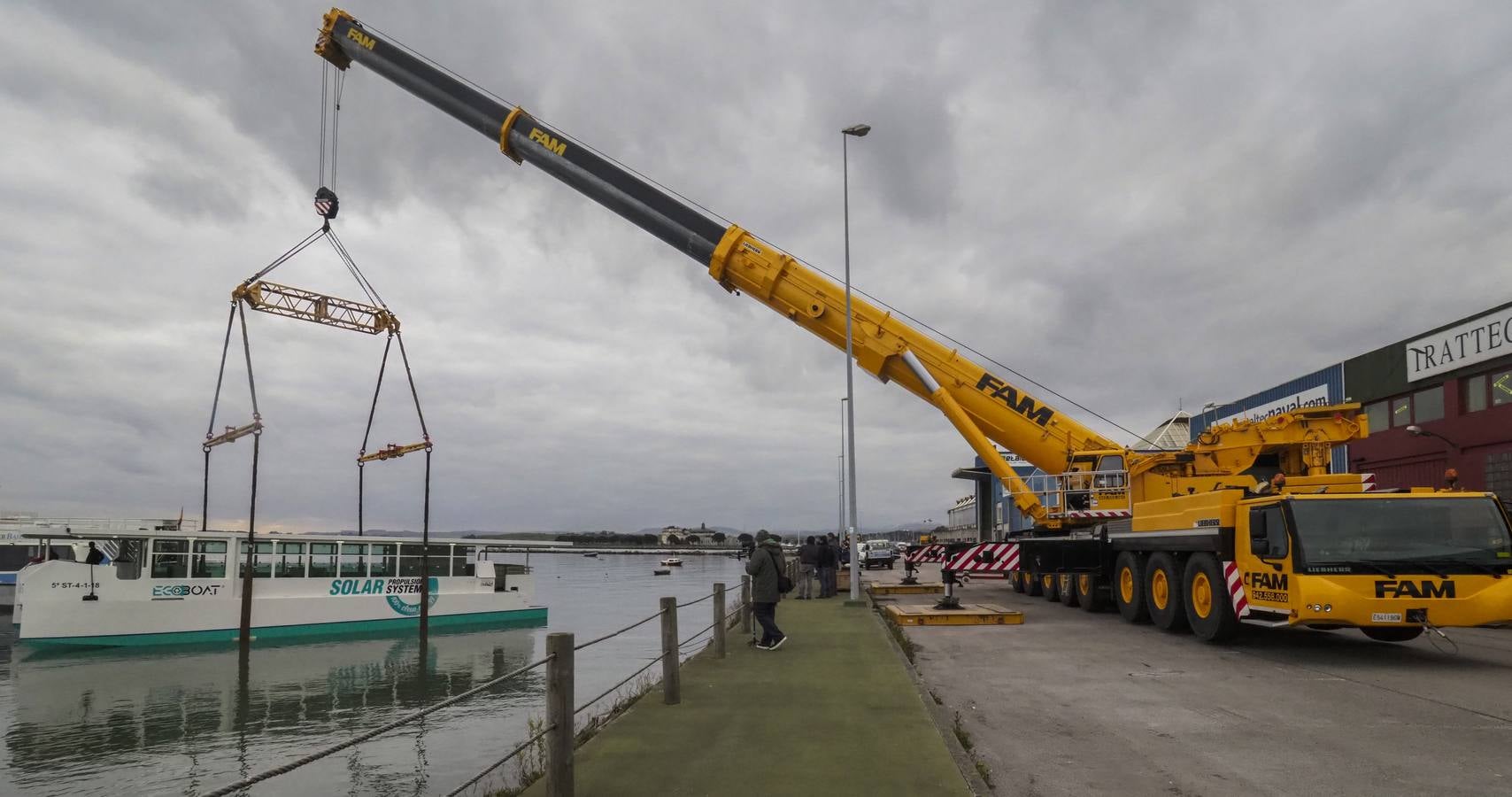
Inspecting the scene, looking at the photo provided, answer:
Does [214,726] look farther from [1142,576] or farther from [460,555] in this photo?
[460,555]

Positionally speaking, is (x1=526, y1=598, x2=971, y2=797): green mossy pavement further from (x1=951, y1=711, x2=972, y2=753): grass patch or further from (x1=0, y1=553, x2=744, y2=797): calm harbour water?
(x1=0, y1=553, x2=744, y2=797): calm harbour water

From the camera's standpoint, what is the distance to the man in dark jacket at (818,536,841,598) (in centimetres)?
2198

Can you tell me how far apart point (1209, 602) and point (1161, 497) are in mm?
3803

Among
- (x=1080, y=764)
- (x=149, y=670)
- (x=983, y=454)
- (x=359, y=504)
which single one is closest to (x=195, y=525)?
(x=359, y=504)

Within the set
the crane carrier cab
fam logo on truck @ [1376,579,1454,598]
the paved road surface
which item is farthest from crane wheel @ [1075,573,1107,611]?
fam logo on truck @ [1376,579,1454,598]

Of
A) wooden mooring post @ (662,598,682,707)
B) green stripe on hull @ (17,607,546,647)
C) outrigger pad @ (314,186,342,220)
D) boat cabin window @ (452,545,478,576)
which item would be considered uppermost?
outrigger pad @ (314,186,342,220)

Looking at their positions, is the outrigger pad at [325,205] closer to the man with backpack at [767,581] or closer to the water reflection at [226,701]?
the water reflection at [226,701]

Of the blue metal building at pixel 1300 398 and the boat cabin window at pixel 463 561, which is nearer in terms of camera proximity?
the blue metal building at pixel 1300 398

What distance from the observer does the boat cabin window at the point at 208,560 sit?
89.8ft

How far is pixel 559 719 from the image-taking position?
16.7ft

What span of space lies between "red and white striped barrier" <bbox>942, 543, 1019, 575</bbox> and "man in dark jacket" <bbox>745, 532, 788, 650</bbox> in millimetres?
7983

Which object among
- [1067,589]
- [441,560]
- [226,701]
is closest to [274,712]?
[226,701]

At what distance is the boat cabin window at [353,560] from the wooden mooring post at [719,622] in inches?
920

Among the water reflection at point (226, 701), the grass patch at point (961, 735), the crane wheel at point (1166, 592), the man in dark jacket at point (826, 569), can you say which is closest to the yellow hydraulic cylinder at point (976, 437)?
the crane wheel at point (1166, 592)
